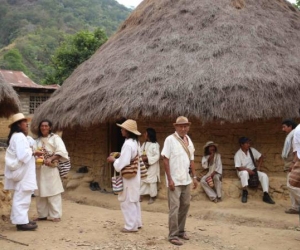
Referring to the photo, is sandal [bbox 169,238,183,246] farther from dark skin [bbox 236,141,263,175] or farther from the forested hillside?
the forested hillside

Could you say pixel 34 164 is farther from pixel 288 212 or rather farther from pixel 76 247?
pixel 288 212

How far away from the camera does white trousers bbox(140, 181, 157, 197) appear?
7.55 meters

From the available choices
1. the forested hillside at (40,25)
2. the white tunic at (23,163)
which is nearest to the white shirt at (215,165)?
the white tunic at (23,163)

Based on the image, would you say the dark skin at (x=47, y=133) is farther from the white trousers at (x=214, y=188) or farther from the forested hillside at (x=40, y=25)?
the forested hillside at (x=40, y=25)

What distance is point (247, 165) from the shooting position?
737 centimetres

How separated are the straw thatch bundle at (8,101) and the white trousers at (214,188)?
11.3 ft

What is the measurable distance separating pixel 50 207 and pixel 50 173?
1.74 ft

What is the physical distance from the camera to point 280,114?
727cm

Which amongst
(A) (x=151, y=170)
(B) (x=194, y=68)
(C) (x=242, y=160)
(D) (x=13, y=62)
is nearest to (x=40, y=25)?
(D) (x=13, y=62)

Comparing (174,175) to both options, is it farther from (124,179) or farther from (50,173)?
(50,173)

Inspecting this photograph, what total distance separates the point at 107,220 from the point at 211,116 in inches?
99.2

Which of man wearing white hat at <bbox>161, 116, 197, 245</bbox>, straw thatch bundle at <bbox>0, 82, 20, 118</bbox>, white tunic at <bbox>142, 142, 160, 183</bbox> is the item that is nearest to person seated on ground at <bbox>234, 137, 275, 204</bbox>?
white tunic at <bbox>142, 142, 160, 183</bbox>

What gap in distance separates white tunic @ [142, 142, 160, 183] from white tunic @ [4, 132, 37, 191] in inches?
104

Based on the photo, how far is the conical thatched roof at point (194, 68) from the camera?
7.37 m
